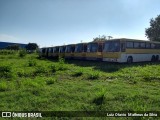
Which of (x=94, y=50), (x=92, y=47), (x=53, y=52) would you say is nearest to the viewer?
(x=94, y=50)

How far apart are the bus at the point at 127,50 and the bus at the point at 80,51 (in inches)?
279

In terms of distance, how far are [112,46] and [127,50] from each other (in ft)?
5.30

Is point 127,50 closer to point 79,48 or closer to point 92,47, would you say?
point 92,47

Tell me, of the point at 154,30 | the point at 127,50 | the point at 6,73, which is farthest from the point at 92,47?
the point at 154,30

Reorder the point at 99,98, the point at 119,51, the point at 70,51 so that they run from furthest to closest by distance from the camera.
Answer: the point at 70,51, the point at 119,51, the point at 99,98

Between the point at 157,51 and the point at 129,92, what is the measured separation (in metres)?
21.3

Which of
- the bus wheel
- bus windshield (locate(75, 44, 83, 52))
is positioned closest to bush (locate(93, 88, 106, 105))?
the bus wheel

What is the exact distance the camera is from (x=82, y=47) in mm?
31719

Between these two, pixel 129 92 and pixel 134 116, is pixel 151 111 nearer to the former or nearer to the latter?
pixel 134 116

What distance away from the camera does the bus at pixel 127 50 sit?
71.2 feet

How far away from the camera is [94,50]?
27656 mm

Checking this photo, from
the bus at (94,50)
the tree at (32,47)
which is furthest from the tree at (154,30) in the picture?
the tree at (32,47)

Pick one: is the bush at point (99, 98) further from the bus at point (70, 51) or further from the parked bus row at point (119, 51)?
the bus at point (70, 51)

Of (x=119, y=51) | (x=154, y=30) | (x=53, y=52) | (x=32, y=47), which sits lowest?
(x=53, y=52)
